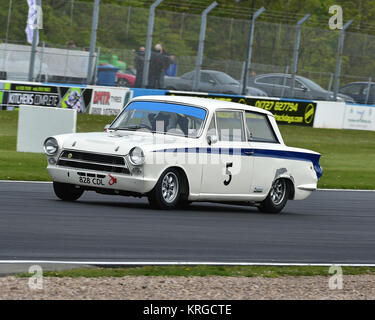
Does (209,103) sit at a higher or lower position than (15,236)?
higher

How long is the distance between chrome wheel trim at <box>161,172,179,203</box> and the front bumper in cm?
28

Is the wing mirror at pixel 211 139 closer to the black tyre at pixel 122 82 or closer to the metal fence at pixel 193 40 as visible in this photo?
the metal fence at pixel 193 40

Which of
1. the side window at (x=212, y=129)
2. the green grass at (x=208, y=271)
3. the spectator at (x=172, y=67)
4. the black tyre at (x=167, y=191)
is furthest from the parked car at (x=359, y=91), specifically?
the green grass at (x=208, y=271)

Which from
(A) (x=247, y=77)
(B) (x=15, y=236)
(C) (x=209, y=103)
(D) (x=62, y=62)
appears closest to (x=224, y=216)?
(C) (x=209, y=103)

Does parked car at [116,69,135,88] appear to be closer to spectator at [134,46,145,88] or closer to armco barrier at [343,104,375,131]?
spectator at [134,46,145,88]

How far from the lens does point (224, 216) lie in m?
13.2

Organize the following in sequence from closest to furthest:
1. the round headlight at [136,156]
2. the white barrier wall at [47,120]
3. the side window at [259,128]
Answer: the round headlight at [136,156], the side window at [259,128], the white barrier wall at [47,120]

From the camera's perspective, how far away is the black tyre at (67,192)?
13.1 meters

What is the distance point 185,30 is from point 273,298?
25469mm

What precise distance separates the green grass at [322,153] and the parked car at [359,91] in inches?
63.1

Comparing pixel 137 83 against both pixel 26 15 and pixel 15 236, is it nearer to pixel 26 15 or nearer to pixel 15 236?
pixel 26 15

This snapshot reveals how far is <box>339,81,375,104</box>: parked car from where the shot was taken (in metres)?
35.9

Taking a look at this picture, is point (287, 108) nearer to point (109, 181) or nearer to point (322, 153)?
point (322, 153)
